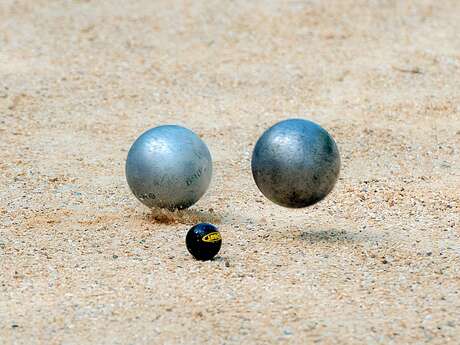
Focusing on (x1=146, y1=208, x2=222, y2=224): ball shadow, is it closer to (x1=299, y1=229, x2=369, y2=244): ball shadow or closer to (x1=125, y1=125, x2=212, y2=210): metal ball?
(x1=125, y1=125, x2=212, y2=210): metal ball

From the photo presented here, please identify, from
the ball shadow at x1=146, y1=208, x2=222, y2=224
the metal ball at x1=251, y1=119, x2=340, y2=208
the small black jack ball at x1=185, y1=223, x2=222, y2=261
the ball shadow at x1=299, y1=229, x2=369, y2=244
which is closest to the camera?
the small black jack ball at x1=185, y1=223, x2=222, y2=261

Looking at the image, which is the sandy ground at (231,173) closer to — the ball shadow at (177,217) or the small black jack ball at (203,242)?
the ball shadow at (177,217)

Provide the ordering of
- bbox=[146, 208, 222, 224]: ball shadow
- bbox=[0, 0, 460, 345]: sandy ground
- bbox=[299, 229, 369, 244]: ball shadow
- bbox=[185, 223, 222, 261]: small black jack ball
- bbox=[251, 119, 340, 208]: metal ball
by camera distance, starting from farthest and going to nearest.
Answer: bbox=[146, 208, 222, 224]: ball shadow < bbox=[299, 229, 369, 244]: ball shadow < bbox=[251, 119, 340, 208]: metal ball < bbox=[185, 223, 222, 261]: small black jack ball < bbox=[0, 0, 460, 345]: sandy ground

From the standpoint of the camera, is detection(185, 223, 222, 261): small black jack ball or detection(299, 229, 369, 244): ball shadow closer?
detection(185, 223, 222, 261): small black jack ball

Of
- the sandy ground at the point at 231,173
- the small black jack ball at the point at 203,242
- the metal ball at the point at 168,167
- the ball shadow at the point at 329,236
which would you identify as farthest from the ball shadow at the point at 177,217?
the small black jack ball at the point at 203,242

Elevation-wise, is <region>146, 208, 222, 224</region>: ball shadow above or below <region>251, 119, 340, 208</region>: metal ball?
below

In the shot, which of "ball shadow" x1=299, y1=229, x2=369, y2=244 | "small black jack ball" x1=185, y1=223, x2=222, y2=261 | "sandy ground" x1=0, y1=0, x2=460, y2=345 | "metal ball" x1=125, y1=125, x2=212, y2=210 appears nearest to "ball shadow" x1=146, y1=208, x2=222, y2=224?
"sandy ground" x1=0, y1=0, x2=460, y2=345
